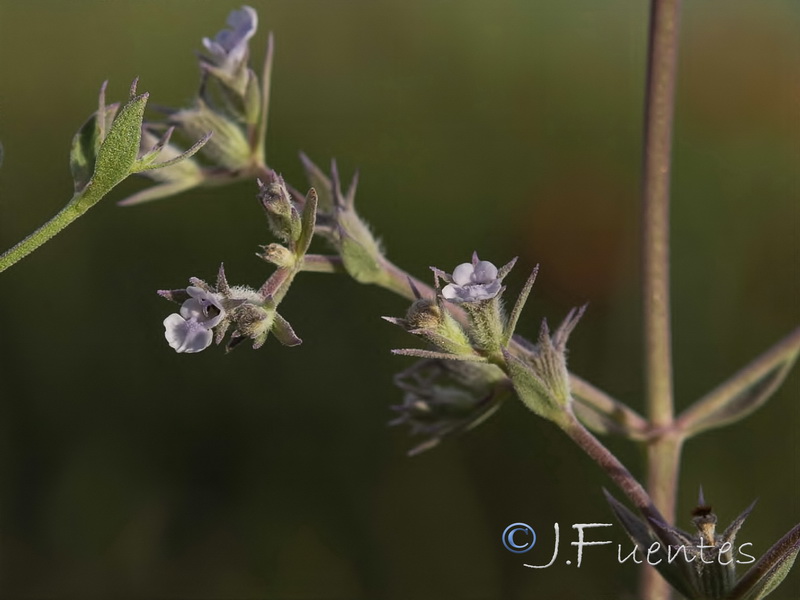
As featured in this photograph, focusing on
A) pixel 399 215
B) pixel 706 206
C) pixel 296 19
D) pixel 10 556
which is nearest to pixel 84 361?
pixel 10 556

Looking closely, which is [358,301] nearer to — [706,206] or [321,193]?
[706,206]

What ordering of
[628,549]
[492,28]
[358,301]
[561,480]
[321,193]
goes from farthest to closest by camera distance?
[492,28]
[358,301]
[561,480]
[628,549]
[321,193]

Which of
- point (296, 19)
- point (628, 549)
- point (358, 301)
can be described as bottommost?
point (628, 549)

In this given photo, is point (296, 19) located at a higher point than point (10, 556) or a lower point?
higher

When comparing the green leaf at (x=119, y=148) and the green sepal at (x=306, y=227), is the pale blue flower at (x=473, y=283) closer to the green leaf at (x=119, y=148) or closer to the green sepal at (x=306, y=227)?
the green sepal at (x=306, y=227)

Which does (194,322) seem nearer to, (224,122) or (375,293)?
(224,122)

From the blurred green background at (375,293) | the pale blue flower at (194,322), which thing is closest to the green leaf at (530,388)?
the pale blue flower at (194,322)

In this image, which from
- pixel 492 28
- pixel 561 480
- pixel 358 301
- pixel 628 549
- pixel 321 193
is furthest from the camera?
pixel 492 28

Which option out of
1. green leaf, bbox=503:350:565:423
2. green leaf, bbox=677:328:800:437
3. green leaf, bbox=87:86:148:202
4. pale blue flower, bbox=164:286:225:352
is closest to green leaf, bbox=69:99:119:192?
green leaf, bbox=87:86:148:202
